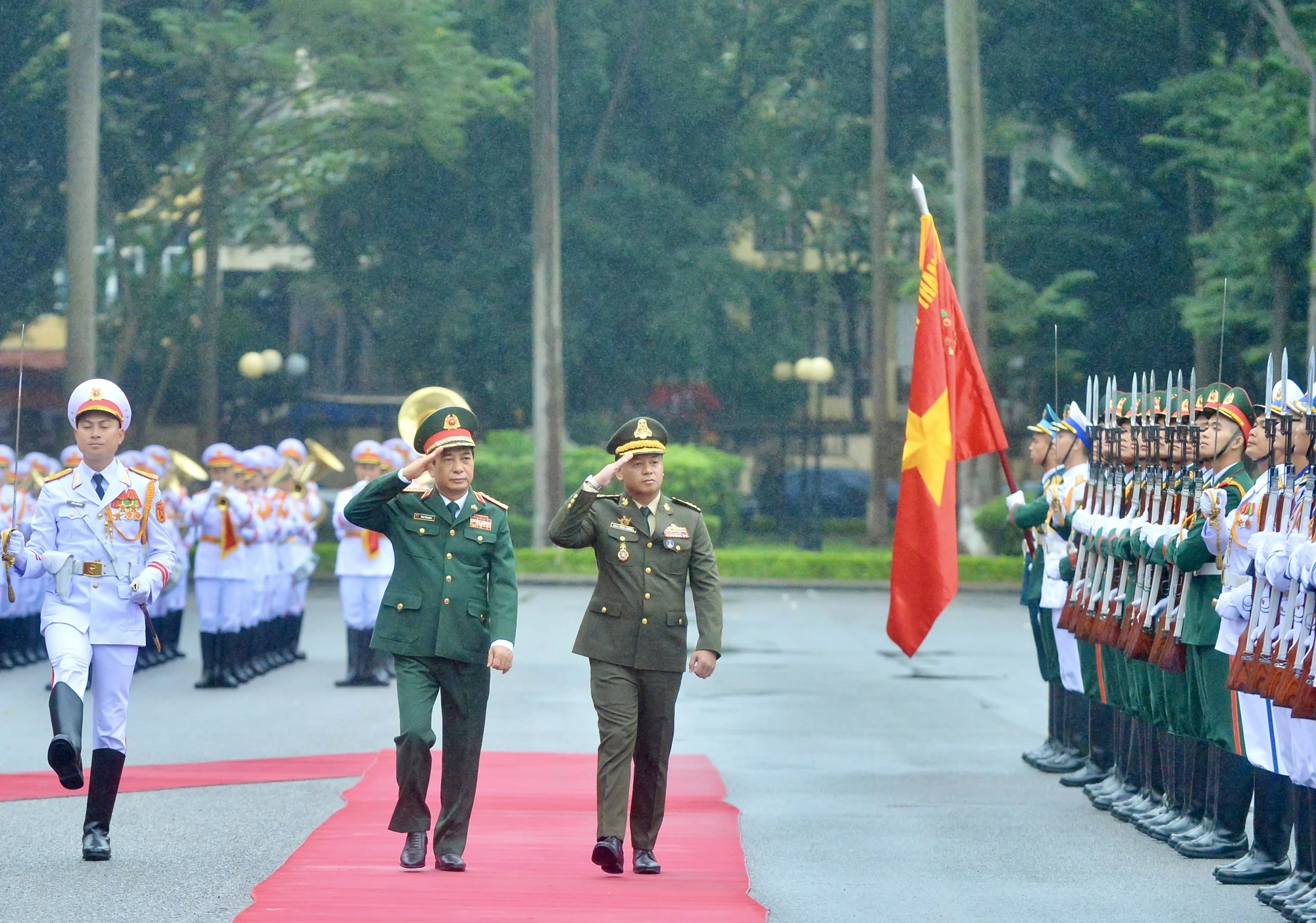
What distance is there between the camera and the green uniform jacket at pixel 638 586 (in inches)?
331

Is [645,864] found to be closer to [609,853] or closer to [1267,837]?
[609,853]

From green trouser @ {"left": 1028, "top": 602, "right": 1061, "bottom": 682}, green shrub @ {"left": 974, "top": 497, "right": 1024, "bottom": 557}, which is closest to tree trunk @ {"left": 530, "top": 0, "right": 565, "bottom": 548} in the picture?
green shrub @ {"left": 974, "top": 497, "right": 1024, "bottom": 557}

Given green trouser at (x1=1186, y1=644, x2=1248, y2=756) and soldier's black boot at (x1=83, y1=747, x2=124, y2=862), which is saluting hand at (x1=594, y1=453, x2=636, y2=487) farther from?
green trouser at (x1=1186, y1=644, x2=1248, y2=756)

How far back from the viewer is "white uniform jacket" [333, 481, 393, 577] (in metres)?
16.9

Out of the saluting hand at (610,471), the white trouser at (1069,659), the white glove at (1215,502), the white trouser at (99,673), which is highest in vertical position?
the saluting hand at (610,471)

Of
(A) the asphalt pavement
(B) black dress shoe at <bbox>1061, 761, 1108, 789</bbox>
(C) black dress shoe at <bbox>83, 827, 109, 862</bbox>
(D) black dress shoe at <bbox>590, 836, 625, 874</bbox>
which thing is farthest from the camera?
(B) black dress shoe at <bbox>1061, 761, 1108, 789</bbox>

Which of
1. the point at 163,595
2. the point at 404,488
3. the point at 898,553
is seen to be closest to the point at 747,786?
the point at 898,553

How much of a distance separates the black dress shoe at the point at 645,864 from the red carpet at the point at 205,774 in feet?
10.9

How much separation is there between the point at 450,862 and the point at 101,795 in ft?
5.23

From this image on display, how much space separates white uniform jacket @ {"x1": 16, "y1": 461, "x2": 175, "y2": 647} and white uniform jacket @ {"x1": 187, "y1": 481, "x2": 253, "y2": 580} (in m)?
8.06

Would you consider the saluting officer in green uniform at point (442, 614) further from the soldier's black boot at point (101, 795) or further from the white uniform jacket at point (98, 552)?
the soldier's black boot at point (101, 795)

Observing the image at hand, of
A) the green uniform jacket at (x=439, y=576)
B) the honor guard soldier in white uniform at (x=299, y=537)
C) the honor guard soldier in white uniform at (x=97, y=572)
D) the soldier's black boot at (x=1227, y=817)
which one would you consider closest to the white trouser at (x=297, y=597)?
the honor guard soldier in white uniform at (x=299, y=537)

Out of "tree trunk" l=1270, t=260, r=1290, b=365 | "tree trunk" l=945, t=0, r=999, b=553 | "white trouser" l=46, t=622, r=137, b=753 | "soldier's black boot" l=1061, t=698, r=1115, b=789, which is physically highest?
"tree trunk" l=945, t=0, r=999, b=553

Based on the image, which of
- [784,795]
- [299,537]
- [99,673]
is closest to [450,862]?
[99,673]
